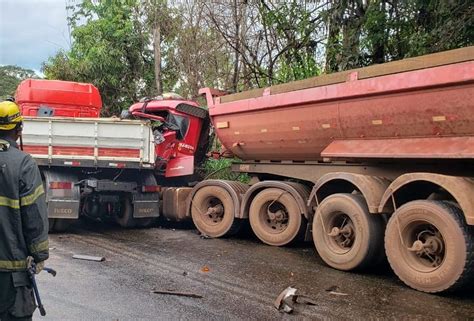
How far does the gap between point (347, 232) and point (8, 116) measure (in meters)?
4.35

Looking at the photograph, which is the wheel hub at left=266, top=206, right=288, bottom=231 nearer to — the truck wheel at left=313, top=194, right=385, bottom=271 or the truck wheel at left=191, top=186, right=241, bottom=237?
the truck wheel at left=191, top=186, right=241, bottom=237

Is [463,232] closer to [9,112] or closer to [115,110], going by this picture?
[9,112]

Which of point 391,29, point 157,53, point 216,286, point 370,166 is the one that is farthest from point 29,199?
point 157,53

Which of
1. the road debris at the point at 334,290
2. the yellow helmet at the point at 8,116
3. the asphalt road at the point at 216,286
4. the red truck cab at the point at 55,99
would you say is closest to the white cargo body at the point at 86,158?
the asphalt road at the point at 216,286

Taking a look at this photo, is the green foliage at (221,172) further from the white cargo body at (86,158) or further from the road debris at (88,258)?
the road debris at (88,258)

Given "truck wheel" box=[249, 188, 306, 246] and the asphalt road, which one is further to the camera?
"truck wheel" box=[249, 188, 306, 246]

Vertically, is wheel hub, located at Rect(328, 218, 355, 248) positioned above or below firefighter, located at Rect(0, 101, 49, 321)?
below

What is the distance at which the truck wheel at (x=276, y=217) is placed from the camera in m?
Answer: 7.46

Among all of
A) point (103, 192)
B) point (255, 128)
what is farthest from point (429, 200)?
point (103, 192)

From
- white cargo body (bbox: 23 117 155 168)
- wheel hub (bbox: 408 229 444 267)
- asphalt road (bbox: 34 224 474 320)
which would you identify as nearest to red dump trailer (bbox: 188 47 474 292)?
wheel hub (bbox: 408 229 444 267)

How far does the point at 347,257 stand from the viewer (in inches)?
241

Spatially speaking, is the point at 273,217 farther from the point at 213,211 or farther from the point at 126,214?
the point at 126,214

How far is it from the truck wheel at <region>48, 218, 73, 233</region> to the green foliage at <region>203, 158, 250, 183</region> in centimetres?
271

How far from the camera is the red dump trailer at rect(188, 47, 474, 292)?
16.9 feet
